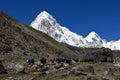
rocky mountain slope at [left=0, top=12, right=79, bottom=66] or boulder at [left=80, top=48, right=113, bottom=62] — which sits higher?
rocky mountain slope at [left=0, top=12, right=79, bottom=66]

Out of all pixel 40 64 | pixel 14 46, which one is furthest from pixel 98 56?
pixel 14 46

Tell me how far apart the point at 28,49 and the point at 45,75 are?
44.7 metres

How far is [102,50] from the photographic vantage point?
54906 mm

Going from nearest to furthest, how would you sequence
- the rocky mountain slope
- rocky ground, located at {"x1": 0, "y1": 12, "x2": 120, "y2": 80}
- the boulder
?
rocky ground, located at {"x1": 0, "y1": 12, "x2": 120, "y2": 80} → the boulder → the rocky mountain slope

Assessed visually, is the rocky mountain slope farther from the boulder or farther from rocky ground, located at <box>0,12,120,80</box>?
the boulder

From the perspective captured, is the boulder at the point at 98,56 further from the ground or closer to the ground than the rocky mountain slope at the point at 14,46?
closer to the ground

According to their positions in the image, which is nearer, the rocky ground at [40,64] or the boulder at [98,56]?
the rocky ground at [40,64]

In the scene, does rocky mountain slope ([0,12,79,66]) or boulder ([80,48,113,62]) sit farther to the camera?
rocky mountain slope ([0,12,79,66])

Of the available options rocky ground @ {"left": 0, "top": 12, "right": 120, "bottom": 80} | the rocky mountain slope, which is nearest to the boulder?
rocky ground @ {"left": 0, "top": 12, "right": 120, "bottom": 80}

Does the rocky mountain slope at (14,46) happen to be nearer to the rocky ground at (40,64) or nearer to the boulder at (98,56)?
the rocky ground at (40,64)

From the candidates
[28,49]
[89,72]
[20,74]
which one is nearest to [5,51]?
[28,49]

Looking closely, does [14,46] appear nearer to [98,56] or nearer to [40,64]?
[98,56]

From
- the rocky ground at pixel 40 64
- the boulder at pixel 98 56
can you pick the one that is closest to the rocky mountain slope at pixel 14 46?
the rocky ground at pixel 40 64

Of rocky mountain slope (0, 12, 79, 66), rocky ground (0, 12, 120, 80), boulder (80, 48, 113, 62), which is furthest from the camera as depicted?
rocky mountain slope (0, 12, 79, 66)
